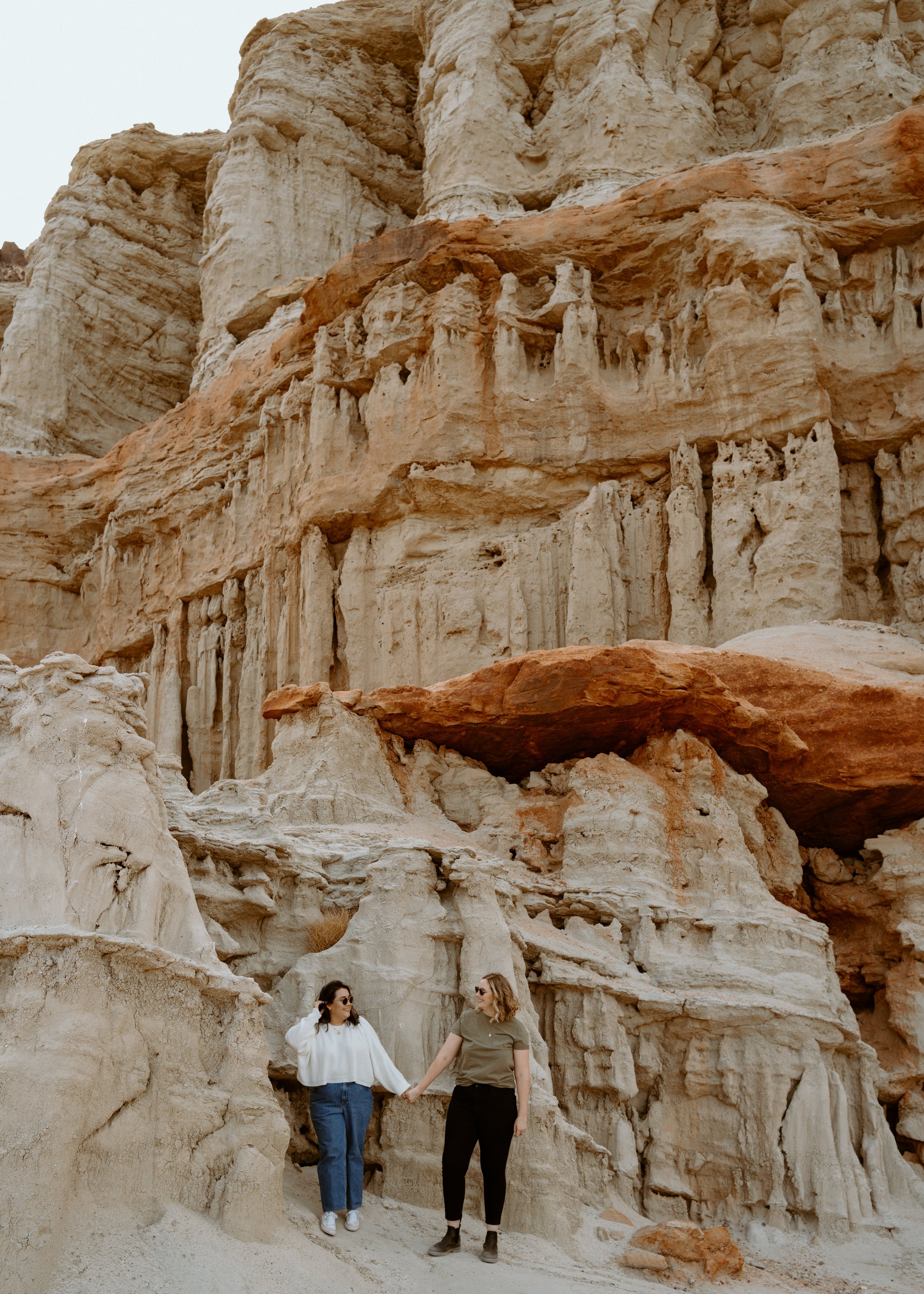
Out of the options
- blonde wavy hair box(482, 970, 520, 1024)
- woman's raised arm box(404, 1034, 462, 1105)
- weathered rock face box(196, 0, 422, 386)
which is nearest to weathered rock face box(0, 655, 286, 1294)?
woman's raised arm box(404, 1034, 462, 1105)

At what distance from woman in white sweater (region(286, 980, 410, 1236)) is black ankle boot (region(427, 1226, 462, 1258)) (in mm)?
451

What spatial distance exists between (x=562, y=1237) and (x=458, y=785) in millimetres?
5920

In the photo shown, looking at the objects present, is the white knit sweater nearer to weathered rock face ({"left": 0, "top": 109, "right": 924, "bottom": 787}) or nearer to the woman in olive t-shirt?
A: the woman in olive t-shirt

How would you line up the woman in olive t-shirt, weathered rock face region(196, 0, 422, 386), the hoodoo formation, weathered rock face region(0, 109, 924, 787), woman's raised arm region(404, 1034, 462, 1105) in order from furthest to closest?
1. weathered rock face region(196, 0, 422, 386)
2. weathered rock face region(0, 109, 924, 787)
3. woman's raised arm region(404, 1034, 462, 1105)
4. the woman in olive t-shirt
5. the hoodoo formation

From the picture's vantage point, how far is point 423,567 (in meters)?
20.7

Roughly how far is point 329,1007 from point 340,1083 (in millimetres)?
455

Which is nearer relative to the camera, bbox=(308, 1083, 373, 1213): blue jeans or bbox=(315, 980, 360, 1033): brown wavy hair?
bbox=(308, 1083, 373, 1213): blue jeans

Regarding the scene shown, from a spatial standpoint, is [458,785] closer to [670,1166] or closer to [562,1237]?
[670,1166]

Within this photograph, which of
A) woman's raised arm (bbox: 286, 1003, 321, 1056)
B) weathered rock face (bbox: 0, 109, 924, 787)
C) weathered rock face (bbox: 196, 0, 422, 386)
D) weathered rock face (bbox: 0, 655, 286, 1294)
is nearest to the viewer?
weathered rock face (bbox: 0, 655, 286, 1294)

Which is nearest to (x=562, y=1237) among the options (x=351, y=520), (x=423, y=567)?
(x=423, y=567)

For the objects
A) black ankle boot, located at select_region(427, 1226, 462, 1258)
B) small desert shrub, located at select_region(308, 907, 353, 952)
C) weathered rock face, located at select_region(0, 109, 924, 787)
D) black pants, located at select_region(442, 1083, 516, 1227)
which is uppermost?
weathered rock face, located at select_region(0, 109, 924, 787)

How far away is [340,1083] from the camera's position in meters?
7.39

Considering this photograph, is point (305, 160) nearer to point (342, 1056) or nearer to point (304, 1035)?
point (304, 1035)

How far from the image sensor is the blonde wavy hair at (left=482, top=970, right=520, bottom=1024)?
24.9 ft
